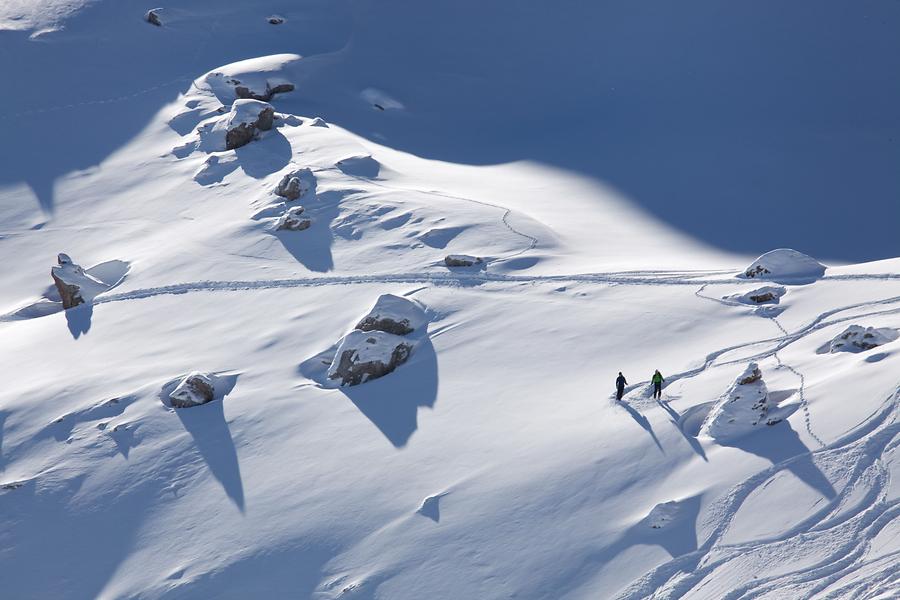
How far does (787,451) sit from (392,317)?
12.3 m

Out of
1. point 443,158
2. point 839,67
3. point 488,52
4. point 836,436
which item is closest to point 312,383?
point 836,436

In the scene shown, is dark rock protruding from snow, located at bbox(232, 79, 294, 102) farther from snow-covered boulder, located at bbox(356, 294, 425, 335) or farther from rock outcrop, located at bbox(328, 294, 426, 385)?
rock outcrop, located at bbox(328, 294, 426, 385)

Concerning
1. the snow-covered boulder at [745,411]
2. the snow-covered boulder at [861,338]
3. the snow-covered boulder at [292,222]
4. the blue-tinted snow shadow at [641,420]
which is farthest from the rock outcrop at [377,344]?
the snow-covered boulder at [861,338]

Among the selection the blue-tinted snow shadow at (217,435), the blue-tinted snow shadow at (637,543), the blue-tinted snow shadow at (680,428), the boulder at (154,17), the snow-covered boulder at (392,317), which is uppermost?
the blue-tinted snow shadow at (680,428)

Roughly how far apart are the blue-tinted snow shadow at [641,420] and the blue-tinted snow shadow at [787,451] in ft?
5.15

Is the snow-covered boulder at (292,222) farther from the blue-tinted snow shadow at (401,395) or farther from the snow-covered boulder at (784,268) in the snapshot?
the snow-covered boulder at (784,268)

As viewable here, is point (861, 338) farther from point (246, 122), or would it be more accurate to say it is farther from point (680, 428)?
point (246, 122)

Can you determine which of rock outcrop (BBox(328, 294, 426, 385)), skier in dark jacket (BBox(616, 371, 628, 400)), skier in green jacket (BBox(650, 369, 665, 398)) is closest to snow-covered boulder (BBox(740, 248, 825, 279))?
skier in green jacket (BBox(650, 369, 665, 398))

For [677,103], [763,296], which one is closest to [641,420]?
[763,296]

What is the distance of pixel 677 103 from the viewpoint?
49.9 meters

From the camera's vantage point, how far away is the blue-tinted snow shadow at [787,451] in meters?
18.9

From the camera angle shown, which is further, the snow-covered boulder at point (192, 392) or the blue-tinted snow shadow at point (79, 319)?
the blue-tinted snow shadow at point (79, 319)

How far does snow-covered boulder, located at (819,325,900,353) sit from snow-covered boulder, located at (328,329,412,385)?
1148 cm

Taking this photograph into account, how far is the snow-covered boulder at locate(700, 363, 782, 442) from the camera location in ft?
68.4
